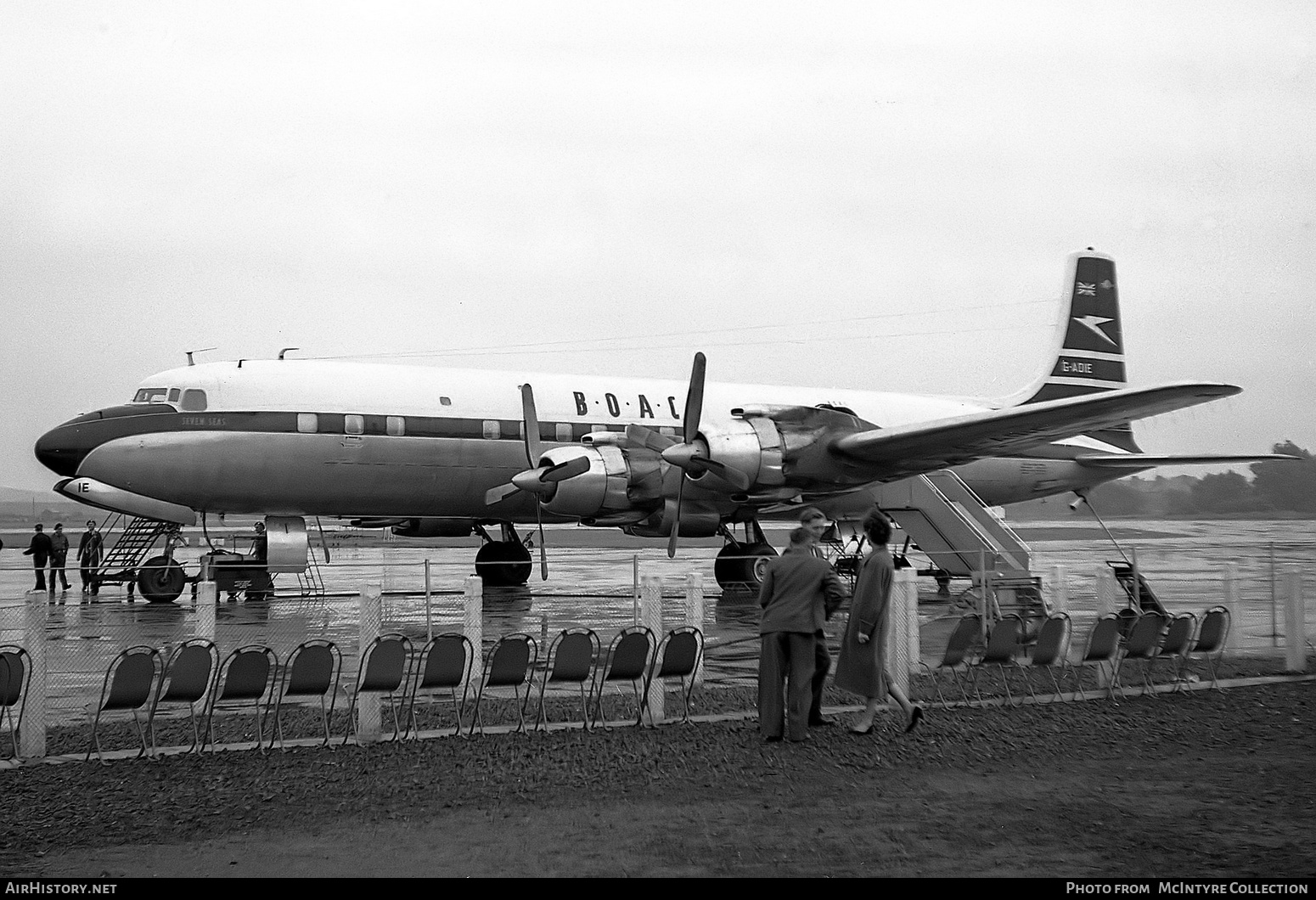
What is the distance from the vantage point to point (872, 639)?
28.7ft

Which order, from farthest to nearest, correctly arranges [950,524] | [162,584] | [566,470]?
[162,584]
[950,524]
[566,470]

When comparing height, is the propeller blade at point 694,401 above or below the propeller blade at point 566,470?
above

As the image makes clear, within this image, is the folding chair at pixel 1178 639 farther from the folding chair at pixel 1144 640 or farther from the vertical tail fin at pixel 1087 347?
the vertical tail fin at pixel 1087 347

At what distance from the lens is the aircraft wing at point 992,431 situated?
16.0 metres

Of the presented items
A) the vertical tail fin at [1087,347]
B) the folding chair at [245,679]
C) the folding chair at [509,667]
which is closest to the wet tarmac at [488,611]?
the folding chair at [245,679]

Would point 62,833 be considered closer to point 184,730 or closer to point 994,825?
point 184,730

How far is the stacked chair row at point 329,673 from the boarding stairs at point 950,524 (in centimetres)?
847

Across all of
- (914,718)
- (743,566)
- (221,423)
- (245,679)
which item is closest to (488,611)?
(221,423)

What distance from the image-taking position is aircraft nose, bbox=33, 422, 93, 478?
17734mm

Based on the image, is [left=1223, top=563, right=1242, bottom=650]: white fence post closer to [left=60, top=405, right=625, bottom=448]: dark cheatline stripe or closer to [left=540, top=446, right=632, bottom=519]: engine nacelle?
[left=540, top=446, right=632, bottom=519]: engine nacelle

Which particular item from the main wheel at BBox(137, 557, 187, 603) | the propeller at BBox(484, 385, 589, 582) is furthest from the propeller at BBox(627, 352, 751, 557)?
the main wheel at BBox(137, 557, 187, 603)

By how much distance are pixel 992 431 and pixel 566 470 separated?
6.36 m

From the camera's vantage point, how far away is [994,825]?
605 centimetres

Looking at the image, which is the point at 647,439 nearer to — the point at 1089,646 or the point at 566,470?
the point at 566,470
